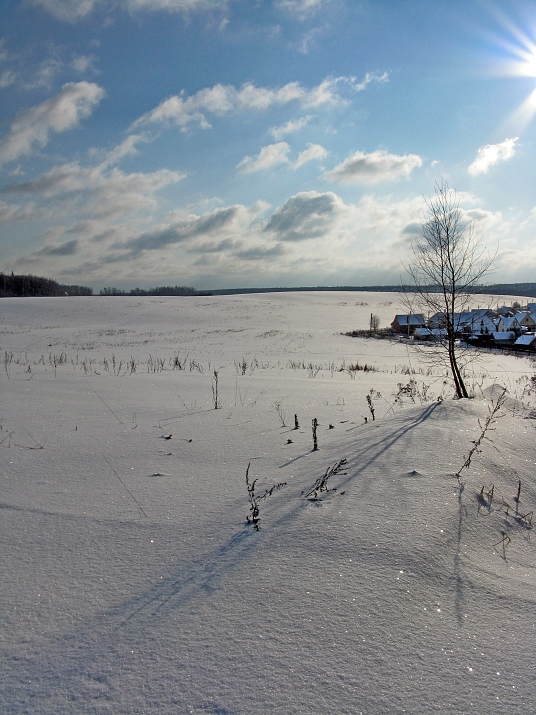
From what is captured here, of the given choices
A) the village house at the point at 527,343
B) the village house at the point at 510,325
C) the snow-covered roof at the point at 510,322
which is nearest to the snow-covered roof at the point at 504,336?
the village house at the point at 510,325

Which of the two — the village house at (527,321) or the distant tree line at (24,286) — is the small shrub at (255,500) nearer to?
the village house at (527,321)

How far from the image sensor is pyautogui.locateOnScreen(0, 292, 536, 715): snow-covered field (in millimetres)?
1449

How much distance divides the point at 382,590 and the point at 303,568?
356 millimetres

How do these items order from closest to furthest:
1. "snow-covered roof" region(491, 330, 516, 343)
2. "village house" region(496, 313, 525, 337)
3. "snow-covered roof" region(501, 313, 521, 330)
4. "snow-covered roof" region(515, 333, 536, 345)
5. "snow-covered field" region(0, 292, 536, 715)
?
"snow-covered field" region(0, 292, 536, 715) < "snow-covered roof" region(515, 333, 536, 345) < "snow-covered roof" region(491, 330, 516, 343) < "village house" region(496, 313, 525, 337) < "snow-covered roof" region(501, 313, 521, 330)

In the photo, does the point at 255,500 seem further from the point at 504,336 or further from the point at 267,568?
the point at 504,336

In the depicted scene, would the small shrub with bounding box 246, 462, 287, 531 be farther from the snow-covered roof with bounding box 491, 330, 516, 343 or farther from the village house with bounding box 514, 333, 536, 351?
the snow-covered roof with bounding box 491, 330, 516, 343

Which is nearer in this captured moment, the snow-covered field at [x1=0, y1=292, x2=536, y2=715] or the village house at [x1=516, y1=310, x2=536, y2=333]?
the snow-covered field at [x1=0, y1=292, x2=536, y2=715]

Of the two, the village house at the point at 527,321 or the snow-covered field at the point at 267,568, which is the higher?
the village house at the point at 527,321

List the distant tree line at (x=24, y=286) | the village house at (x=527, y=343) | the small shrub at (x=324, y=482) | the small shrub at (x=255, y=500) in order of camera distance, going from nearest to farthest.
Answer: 1. the small shrub at (x=255, y=500)
2. the small shrub at (x=324, y=482)
3. the village house at (x=527, y=343)
4. the distant tree line at (x=24, y=286)

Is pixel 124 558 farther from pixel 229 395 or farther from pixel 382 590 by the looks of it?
pixel 229 395

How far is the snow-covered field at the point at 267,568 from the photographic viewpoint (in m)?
1.45

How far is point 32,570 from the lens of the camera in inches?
79.4

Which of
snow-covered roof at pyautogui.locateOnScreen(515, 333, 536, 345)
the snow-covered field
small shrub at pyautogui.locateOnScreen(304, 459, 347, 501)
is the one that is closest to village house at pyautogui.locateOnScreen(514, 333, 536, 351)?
snow-covered roof at pyautogui.locateOnScreen(515, 333, 536, 345)

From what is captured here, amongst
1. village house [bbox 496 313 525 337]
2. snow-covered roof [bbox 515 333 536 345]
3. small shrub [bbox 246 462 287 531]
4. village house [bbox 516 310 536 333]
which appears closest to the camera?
small shrub [bbox 246 462 287 531]
